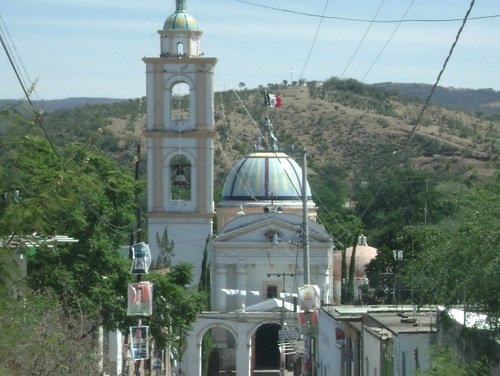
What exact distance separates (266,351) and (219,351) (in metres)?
2.10

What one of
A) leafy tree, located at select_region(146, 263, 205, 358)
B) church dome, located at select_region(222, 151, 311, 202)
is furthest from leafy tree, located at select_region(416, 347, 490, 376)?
church dome, located at select_region(222, 151, 311, 202)

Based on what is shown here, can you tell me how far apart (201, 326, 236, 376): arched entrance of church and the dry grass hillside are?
145 ft

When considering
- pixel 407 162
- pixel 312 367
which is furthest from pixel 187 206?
pixel 407 162

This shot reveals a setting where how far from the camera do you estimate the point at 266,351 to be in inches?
3027

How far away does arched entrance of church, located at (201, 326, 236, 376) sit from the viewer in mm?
A: 72938

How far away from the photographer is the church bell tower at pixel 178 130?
71.2 meters

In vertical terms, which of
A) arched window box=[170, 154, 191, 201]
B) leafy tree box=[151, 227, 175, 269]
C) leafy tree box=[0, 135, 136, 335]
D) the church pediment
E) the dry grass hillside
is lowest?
leafy tree box=[0, 135, 136, 335]

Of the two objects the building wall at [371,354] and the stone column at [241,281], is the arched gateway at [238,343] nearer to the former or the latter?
the stone column at [241,281]

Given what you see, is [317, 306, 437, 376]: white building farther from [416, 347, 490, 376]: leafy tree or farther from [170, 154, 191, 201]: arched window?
[170, 154, 191, 201]: arched window

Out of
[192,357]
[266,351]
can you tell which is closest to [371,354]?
[192,357]

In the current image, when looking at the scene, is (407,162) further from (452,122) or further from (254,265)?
(254,265)

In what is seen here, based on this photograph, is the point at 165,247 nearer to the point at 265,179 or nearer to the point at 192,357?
the point at 192,357

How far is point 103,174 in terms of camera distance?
146 ft

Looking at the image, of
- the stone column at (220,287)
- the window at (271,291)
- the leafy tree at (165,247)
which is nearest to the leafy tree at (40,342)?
the leafy tree at (165,247)
